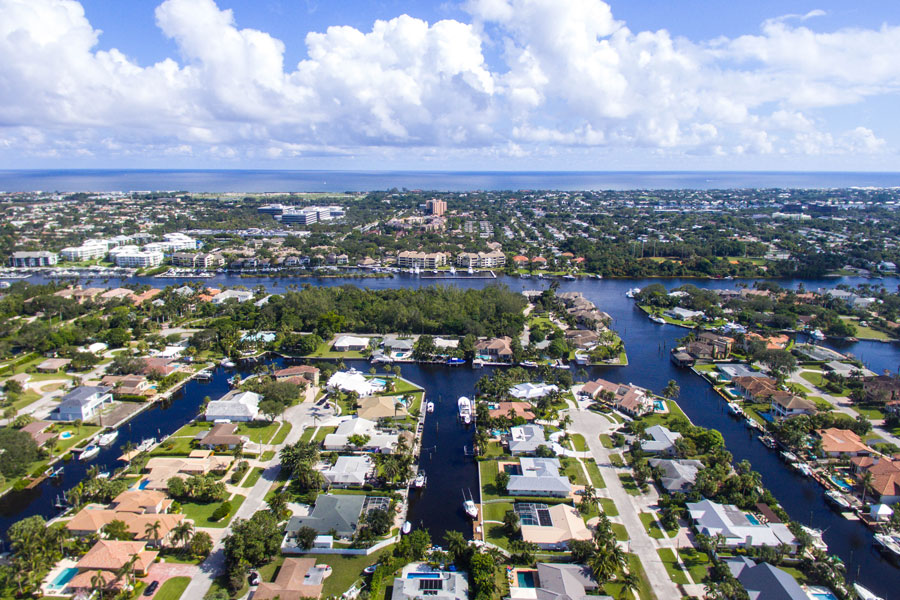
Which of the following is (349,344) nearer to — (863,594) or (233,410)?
(233,410)

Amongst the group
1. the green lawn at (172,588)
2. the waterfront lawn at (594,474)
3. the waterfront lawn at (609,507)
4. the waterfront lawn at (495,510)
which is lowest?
the waterfront lawn at (495,510)

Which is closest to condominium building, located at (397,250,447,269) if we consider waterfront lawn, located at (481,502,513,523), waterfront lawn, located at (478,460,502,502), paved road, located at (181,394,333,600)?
paved road, located at (181,394,333,600)

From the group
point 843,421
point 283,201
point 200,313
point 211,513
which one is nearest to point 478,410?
point 211,513

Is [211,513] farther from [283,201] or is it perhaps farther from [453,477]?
[283,201]

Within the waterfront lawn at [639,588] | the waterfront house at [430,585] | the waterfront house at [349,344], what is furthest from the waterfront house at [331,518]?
the waterfront house at [349,344]

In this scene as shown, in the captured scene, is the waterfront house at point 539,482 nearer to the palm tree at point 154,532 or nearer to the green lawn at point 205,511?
the green lawn at point 205,511

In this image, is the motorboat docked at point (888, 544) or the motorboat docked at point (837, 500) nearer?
the motorboat docked at point (888, 544)
